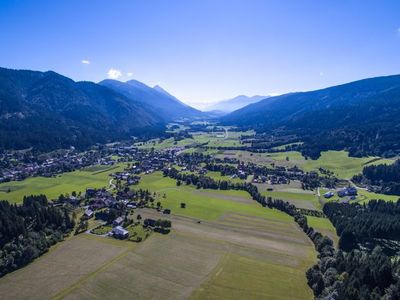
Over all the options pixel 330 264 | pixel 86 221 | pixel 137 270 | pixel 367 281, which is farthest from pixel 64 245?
pixel 367 281

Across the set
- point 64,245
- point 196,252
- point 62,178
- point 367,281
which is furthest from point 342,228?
point 62,178

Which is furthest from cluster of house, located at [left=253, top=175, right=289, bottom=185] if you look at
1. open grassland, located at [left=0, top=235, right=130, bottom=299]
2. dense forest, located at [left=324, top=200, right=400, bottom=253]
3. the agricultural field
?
open grassland, located at [left=0, top=235, right=130, bottom=299]

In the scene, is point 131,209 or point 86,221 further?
point 131,209

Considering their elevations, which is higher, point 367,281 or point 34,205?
point 34,205

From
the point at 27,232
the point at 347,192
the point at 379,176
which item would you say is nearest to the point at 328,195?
the point at 347,192

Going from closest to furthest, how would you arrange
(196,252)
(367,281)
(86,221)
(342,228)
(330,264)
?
(367,281)
(330,264)
(196,252)
(342,228)
(86,221)

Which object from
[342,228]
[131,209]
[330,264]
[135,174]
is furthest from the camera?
[135,174]

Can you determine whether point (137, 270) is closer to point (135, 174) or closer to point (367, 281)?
point (367, 281)

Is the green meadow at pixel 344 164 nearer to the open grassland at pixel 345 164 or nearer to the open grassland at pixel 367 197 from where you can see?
the open grassland at pixel 345 164
